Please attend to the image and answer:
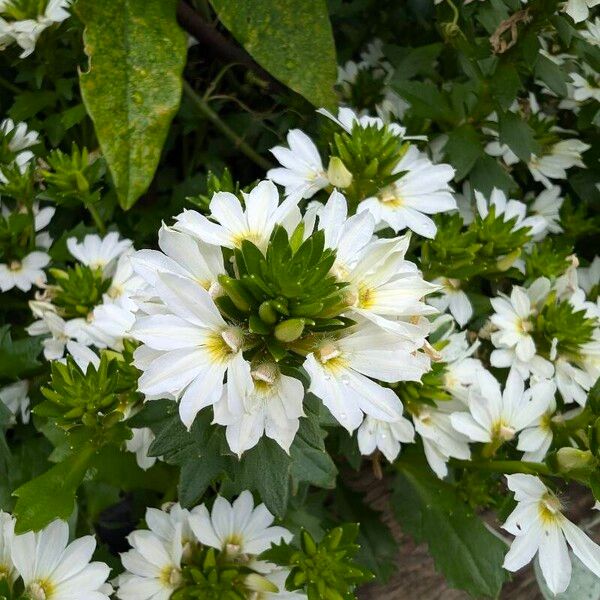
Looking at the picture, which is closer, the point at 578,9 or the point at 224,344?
the point at 224,344

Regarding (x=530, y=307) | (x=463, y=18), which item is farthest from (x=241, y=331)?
(x=463, y=18)

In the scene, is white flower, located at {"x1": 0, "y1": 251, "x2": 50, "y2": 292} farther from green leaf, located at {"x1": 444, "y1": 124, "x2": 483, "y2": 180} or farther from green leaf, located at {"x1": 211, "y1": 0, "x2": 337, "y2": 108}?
green leaf, located at {"x1": 444, "y1": 124, "x2": 483, "y2": 180}

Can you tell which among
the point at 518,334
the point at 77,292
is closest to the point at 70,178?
the point at 77,292

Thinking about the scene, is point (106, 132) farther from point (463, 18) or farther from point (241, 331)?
point (463, 18)

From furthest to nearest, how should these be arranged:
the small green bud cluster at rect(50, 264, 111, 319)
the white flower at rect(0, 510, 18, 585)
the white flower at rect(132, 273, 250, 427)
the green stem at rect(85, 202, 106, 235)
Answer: the green stem at rect(85, 202, 106, 235), the small green bud cluster at rect(50, 264, 111, 319), the white flower at rect(0, 510, 18, 585), the white flower at rect(132, 273, 250, 427)

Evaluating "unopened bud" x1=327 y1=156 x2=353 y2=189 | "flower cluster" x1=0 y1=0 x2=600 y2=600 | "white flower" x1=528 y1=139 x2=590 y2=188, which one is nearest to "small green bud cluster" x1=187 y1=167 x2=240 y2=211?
"flower cluster" x1=0 y1=0 x2=600 y2=600

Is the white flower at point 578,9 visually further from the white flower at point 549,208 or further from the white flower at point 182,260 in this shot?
the white flower at point 182,260

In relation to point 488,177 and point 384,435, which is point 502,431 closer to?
point 384,435

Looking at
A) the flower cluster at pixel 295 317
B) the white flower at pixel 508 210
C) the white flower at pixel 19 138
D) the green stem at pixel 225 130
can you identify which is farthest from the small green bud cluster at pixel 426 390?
the white flower at pixel 19 138
